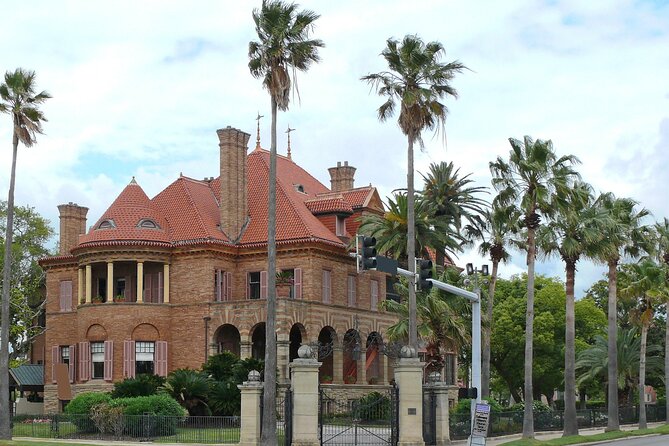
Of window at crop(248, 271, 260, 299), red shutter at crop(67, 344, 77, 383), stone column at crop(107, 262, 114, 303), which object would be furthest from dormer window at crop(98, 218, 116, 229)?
window at crop(248, 271, 260, 299)

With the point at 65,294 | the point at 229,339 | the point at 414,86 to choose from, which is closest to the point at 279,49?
the point at 414,86

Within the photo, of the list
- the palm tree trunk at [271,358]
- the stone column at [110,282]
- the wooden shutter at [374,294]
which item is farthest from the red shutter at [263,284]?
the palm tree trunk at [271,358]

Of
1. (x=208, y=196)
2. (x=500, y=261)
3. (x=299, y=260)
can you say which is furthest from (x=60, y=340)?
(x=500, y=261)

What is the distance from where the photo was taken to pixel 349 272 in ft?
189

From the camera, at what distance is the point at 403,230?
50375mm

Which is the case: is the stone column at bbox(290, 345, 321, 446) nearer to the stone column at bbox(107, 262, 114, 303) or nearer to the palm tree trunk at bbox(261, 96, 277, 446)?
the palm tree trunk at bbox(261, 96, 277, 446)

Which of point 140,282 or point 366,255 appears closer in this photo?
point 366,255

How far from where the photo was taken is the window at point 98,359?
54.8 m

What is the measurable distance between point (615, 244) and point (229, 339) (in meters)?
21.2

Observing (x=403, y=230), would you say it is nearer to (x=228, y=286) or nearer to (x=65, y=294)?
(x=228, y=286)

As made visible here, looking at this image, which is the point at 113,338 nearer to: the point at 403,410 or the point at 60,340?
the point at 60,340

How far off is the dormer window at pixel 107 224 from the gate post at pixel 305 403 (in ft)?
79.3

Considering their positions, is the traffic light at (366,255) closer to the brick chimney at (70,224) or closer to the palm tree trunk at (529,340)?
the palm tree trunk at (529,340)

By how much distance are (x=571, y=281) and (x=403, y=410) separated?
15.0 metres
